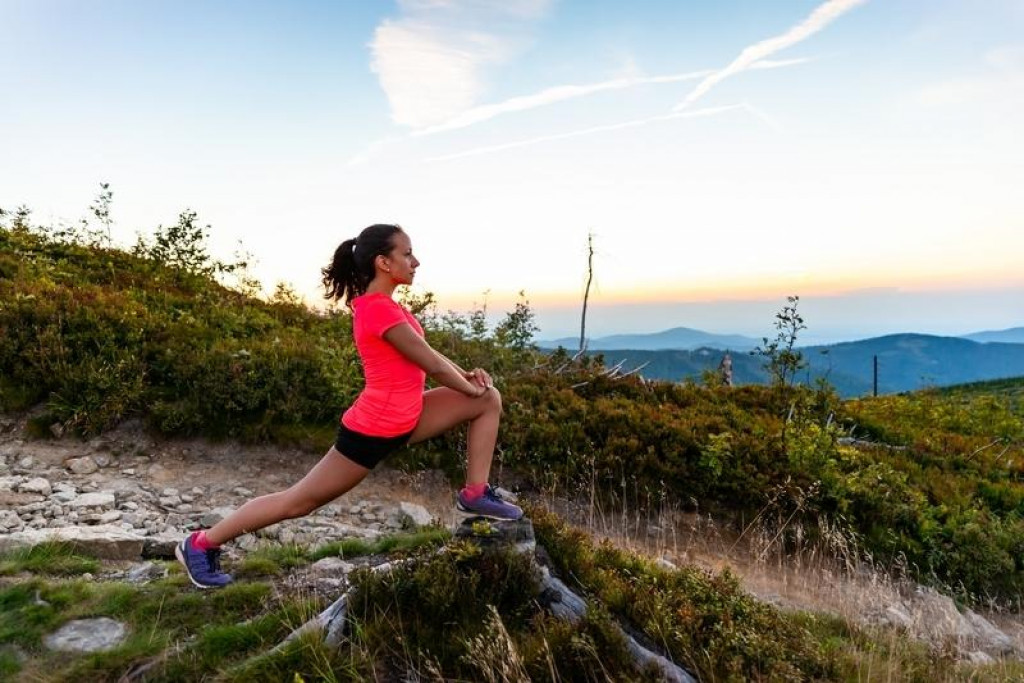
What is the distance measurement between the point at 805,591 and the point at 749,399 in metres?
6.51

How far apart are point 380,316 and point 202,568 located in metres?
2.34

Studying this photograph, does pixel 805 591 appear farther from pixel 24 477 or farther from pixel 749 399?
pixel 24 477

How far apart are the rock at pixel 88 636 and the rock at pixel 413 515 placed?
3.76m

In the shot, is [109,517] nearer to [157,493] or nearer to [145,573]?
[157,493]

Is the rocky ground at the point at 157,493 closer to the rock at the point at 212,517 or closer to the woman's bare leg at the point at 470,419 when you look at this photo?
the rock at the point at 212,517

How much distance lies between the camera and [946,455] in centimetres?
1323

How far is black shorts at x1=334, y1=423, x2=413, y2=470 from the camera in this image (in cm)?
439

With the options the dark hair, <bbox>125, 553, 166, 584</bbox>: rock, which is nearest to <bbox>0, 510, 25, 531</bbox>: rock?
<bbox>125, 553, 166, 584</bbox>: rock

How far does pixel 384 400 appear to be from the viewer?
437 cm

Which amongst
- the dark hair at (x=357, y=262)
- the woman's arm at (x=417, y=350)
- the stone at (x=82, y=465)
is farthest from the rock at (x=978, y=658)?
the stone at (x=82, y=465)

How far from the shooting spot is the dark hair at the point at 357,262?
4.38 meters

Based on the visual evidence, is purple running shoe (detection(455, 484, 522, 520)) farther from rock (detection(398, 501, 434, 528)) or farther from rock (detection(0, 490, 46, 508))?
rock (detection(0, 490, 46, 508))

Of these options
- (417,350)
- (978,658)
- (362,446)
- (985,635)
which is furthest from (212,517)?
(985,635)

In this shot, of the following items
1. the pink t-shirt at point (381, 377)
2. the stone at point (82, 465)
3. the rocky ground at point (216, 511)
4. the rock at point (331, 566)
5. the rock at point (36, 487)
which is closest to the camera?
the pink t-shirt at point (381, 377)
